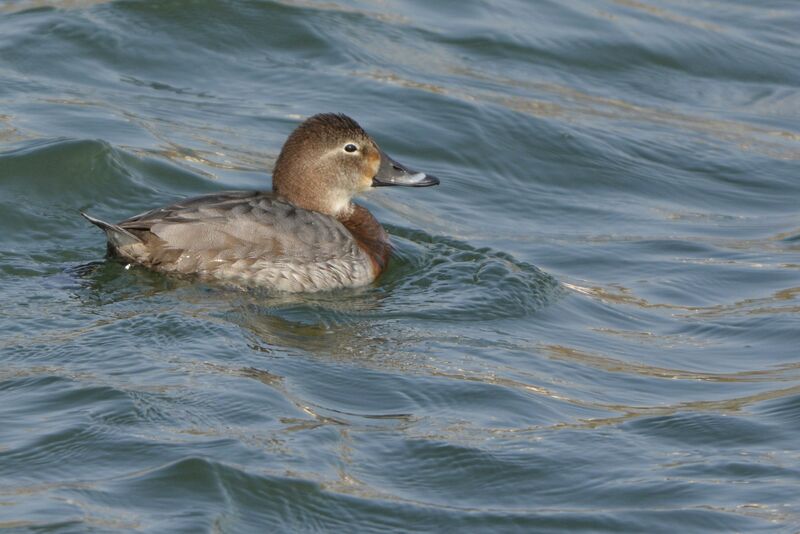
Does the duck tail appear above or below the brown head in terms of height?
below

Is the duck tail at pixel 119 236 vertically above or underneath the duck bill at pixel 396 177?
underneath

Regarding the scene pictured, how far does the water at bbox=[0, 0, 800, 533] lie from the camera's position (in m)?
6.27

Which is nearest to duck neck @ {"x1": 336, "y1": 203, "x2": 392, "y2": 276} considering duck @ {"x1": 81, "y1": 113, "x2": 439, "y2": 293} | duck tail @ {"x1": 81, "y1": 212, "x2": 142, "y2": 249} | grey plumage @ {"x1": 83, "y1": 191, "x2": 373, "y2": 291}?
duck @ {"x1": 81, "y1": 113, "x2": 439, "y2": 293}

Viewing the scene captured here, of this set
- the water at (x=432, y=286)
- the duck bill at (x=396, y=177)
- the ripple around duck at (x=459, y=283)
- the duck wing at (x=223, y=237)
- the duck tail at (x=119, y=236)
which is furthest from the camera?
the duck bill at (x=396, y=177)

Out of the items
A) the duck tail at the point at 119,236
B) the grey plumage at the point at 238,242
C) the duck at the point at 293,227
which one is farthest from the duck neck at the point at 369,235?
the duck tail at the point at 119,236

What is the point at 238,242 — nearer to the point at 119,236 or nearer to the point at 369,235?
the point at 119,236

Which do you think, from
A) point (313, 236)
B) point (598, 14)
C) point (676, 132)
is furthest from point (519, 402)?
point (598, 14)

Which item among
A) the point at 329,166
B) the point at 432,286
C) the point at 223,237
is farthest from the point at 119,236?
the point at 432,286

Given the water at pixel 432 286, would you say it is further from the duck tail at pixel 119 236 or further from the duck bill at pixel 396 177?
the duck bill at pixel 396 177

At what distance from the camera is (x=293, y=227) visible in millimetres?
8758

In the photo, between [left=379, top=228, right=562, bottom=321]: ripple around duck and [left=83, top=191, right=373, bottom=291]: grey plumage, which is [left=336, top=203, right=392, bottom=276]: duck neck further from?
[left=83, top=191, right=373, bottom=291]: grey plumage

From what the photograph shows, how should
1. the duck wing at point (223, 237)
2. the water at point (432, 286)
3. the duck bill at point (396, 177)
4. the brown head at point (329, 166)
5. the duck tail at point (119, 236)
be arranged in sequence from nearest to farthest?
the water at point (432, 286) → the duck tail at point (119, 236) → the duck wing at point (223, 237) → the brown head at point (329, 166) → the duck bill at point (396, 177)

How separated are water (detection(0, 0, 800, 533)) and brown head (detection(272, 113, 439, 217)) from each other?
569 millimetres

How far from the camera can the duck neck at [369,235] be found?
932 centimetres
